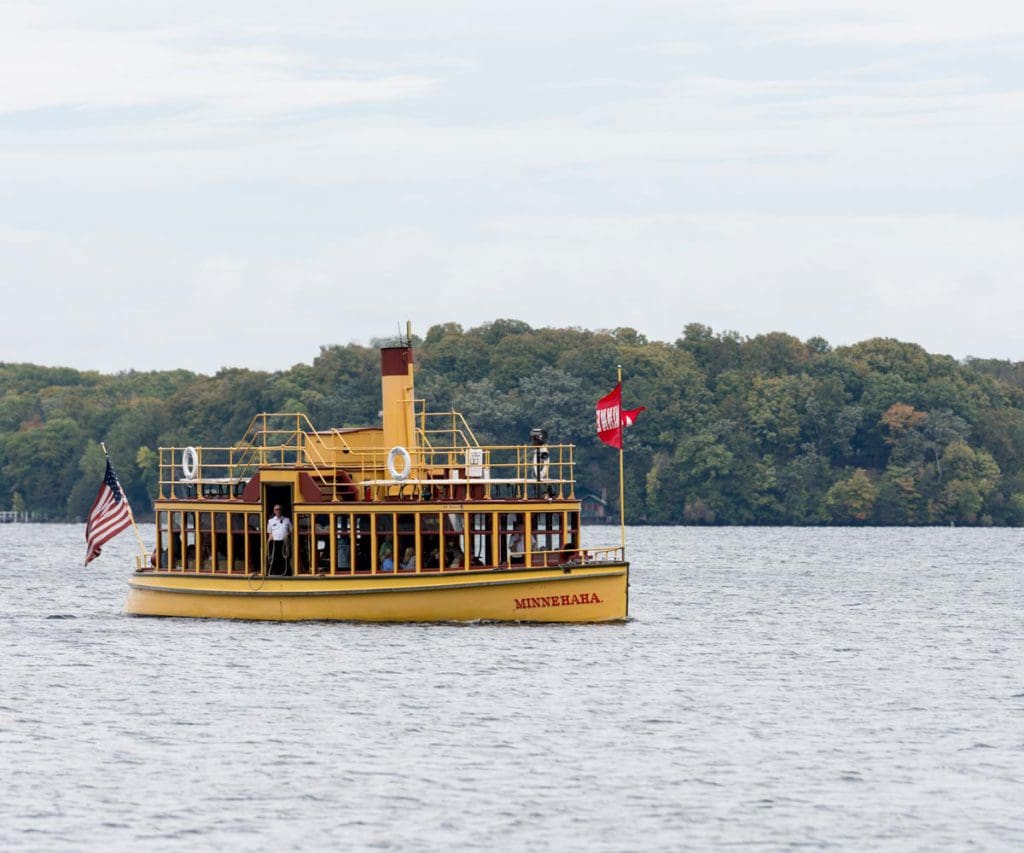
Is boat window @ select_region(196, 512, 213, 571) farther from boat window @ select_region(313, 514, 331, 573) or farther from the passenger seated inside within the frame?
the passenger seated inside

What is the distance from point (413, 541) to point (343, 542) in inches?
71.9

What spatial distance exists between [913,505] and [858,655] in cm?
12163

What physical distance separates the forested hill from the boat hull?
393 feet

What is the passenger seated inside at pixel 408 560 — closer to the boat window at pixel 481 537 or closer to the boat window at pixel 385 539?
the boat window at pixel 385 539

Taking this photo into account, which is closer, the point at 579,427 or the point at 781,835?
the point at 781,835

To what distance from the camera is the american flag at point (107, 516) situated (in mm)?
53188

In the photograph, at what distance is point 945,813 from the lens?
3002 centimetres

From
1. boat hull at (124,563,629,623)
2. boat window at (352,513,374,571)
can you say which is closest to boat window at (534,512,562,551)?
boat hull at (124,563,629,623)

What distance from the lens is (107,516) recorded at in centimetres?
5344

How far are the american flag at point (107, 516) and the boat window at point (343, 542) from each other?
603 cm

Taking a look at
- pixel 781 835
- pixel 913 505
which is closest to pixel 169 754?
pixel 781 835

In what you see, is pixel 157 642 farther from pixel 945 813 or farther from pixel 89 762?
pixel 945 813

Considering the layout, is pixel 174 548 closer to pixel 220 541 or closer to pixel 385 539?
pixel 220 541

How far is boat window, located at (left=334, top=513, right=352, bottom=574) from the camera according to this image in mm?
49875
